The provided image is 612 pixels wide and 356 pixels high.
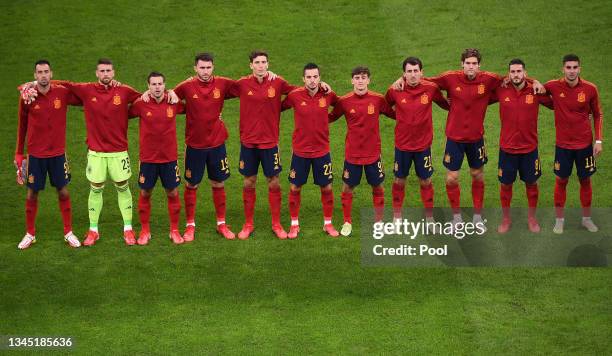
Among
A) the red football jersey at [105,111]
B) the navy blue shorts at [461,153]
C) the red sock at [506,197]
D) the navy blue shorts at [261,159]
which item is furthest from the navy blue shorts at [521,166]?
the red football jersey at [105,111]

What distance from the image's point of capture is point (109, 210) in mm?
17344

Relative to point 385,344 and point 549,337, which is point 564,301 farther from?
point 385,344

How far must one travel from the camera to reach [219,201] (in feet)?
54.0

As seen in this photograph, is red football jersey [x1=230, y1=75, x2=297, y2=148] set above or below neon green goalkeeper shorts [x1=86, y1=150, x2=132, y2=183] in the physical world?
above

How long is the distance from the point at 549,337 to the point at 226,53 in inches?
399

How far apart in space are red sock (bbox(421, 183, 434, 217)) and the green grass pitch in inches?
36.0

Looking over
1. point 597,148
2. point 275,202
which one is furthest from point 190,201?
point 597,148

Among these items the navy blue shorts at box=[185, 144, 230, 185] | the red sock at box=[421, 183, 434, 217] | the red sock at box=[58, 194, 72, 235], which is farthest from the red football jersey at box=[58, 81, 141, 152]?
the red sock at box=[421, 183, 434, 217]

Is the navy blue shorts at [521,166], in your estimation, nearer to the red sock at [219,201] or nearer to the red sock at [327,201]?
the red sock at [327,201]

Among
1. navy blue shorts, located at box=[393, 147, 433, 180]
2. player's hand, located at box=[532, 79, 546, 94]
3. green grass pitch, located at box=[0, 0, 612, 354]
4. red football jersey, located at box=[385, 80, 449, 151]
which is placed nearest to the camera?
green grass pitch, located at box=[0, 0, 612, 354]

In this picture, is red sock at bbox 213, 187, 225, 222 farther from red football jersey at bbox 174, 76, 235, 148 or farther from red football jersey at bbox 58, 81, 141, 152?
red football jersey at bbox 58, 81, 141, 152

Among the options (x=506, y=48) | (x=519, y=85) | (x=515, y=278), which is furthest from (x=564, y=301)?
(x=506, y=48)

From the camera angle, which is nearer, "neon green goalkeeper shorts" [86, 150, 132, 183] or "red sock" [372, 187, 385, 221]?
"neon green goalkeeper shorts" [86, 150, 132, 183]

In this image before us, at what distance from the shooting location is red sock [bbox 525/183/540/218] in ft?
53.2
